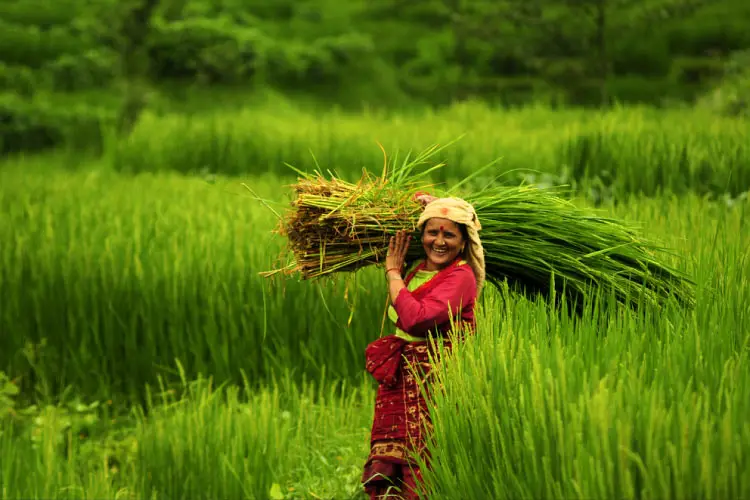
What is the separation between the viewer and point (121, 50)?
17.5 metres

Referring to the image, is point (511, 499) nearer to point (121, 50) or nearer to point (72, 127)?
point (72, 127)

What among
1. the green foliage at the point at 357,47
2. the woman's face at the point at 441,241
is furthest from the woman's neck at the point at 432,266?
the green foliage at the point at 357,47

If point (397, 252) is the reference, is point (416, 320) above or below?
below

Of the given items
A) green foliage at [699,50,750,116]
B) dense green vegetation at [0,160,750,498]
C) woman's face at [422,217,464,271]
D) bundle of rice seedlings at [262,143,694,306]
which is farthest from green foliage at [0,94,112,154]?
woman's face at [422,217,464,271]

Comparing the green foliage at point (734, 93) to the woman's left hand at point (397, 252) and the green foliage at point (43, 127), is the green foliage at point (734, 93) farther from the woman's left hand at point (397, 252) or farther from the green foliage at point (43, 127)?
the green foliage at point (43, 127)

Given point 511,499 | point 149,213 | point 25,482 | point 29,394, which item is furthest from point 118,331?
point 511,499

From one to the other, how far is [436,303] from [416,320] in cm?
8

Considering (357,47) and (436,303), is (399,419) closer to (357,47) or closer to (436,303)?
(436,303)

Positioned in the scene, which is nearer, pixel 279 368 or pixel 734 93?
pixel 279 368

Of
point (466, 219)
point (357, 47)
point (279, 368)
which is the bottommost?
point (279, 368)

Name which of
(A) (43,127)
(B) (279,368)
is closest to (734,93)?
(B) (279,368)

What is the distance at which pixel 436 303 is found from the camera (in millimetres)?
2914

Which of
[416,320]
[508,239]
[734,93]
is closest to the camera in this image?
[416,320]

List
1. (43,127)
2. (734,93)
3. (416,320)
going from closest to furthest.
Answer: (416,320), (734,93), (43,127)
